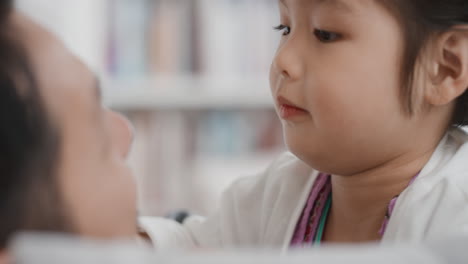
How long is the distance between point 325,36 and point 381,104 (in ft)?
0.34

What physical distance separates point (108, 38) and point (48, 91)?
70.2 inches

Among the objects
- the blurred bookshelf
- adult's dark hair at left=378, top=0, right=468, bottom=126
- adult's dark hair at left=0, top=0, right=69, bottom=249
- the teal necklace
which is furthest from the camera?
the blurred bookshelf

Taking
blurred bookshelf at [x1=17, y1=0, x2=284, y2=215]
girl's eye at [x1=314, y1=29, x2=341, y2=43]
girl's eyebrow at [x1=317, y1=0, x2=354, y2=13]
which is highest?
girl's eyebrow at [x1=317, y1=0, x2=354, y2=13]

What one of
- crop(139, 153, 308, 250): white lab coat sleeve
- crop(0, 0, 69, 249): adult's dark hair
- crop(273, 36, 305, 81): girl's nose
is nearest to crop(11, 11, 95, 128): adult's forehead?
crop(0, 0, 69, 249): adult's dark hair

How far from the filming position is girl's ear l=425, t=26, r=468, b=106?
2.56 ft

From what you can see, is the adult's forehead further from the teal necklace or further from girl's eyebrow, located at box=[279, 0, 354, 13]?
the teal necklace

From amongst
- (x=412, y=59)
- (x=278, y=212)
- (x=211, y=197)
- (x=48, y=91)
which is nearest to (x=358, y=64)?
(x=412, y=59)

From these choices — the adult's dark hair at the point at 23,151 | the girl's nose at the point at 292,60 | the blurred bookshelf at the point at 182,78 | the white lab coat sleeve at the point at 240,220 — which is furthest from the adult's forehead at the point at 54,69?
the blurred bookshelf at the point at 182,78

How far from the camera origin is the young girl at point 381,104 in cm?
76

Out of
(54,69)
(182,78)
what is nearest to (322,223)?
(54,69)

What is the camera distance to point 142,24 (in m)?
2.25

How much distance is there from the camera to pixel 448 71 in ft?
2.60

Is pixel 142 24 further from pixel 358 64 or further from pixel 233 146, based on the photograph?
pixel 358 64

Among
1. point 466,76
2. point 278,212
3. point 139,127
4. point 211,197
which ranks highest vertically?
point 466,76
